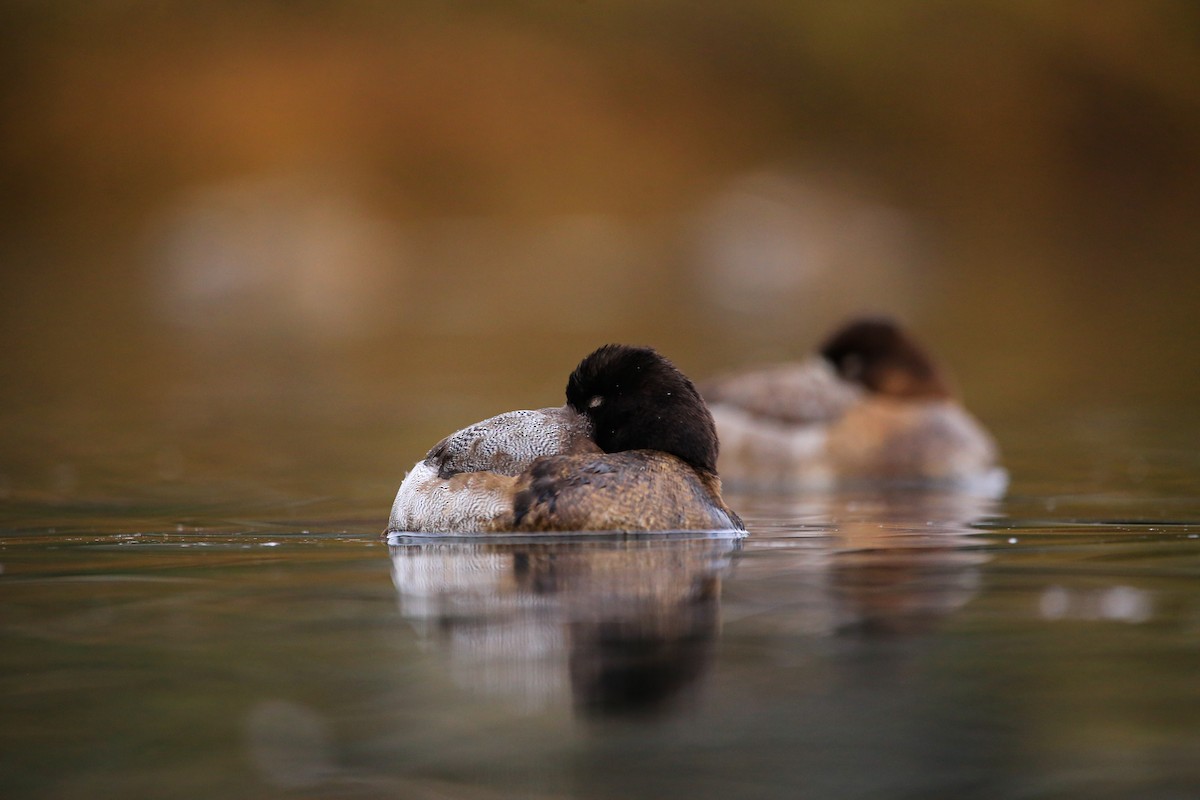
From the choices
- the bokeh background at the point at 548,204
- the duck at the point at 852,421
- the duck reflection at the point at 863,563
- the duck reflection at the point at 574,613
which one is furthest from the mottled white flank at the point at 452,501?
the bokeh background at the point at 548,204

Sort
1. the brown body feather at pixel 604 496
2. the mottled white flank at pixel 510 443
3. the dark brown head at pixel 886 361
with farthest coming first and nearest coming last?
the dark brown head at pixel 886 361
the mottled white flank at pixel 510 443
the brown body feather at pixel 604 496

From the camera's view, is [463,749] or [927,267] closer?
[463,749]

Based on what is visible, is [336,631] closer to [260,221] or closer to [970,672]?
[970,672]

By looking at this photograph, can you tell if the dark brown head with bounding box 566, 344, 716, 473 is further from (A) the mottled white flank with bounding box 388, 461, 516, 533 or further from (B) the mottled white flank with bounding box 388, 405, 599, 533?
(A) the mottled white flank with bounding box 388, 461, 516, 533

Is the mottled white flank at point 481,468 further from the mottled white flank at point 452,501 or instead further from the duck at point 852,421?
the duck at point 852,421

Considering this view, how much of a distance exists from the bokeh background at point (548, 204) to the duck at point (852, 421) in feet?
8.34

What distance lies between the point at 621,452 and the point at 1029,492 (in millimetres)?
3962

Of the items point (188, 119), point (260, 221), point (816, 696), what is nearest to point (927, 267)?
point (260, 221)

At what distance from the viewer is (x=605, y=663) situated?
5.76 m

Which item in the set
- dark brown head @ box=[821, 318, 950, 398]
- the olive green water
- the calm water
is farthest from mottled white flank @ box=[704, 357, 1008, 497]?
the calm water

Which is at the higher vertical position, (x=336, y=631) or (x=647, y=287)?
(x=647, y=287)

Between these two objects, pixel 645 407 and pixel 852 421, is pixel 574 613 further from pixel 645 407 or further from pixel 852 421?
pixel 852 421

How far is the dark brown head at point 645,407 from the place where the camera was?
859cm

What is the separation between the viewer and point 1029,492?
37.7 ft
